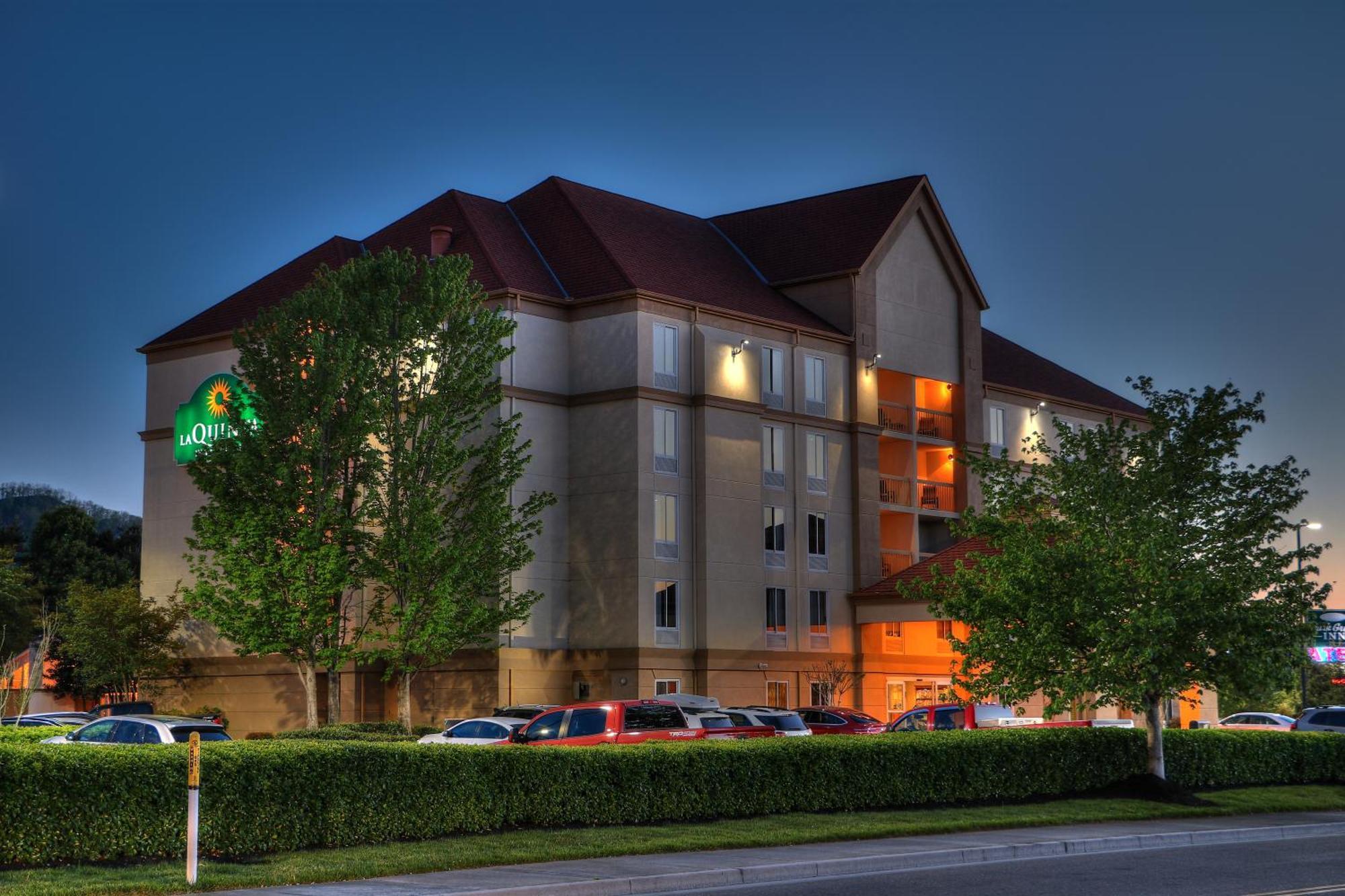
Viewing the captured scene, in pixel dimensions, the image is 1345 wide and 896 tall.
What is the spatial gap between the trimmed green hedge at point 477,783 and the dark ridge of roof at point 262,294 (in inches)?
1438

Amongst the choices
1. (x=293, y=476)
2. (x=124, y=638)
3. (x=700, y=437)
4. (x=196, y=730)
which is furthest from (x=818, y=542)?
(x=196, y=730)

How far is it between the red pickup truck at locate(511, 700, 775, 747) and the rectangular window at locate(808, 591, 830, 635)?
25.8 meters

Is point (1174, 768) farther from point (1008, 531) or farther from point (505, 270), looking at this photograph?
point (505, 270)

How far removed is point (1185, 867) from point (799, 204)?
4548 cm

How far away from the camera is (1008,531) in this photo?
107 ft

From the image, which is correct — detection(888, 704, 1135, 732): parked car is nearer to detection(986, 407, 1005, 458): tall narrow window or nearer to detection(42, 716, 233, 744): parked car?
detection(42, 716, 233, 744): parked car

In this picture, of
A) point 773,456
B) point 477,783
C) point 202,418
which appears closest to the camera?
point 477,783

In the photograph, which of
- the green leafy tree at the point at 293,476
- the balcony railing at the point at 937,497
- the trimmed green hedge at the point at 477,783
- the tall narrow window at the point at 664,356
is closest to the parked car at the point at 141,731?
the trimmed green hedge at the point at 477,783

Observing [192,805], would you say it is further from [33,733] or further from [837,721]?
[837,721]

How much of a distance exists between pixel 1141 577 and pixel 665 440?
955 inches

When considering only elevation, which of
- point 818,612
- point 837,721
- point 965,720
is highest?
point 818,612

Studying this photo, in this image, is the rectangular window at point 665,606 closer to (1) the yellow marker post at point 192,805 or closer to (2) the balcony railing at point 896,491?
(2) the balcony railing at point 896,491

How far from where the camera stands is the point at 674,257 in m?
57.6

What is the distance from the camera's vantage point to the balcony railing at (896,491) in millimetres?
61781
